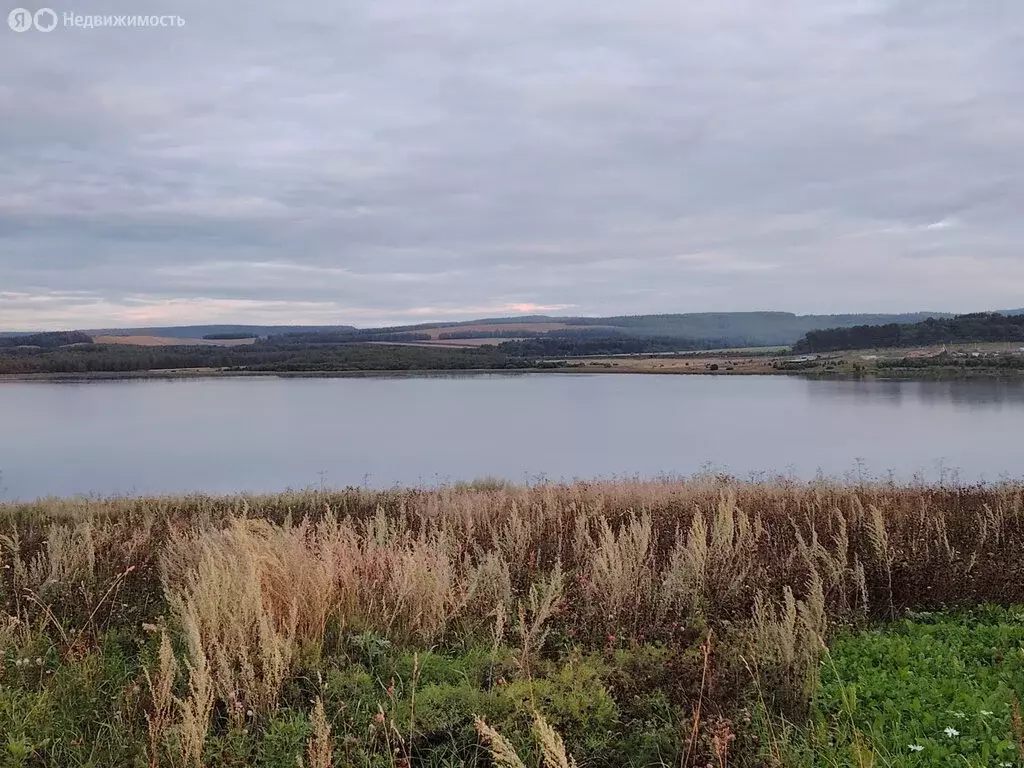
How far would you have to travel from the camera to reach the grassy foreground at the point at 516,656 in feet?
9.99

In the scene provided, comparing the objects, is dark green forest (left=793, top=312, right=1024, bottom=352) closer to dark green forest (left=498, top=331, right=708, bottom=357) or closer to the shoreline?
the shoreline

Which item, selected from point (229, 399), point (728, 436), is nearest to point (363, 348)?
point (229, 399)

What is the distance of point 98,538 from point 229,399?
50708 millimetres

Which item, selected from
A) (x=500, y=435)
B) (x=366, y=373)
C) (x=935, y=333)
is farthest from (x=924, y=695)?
(x=935, y=333)

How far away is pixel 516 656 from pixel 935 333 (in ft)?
283

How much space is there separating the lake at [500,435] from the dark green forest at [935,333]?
89.1 ft

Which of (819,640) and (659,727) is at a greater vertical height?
(819,640)

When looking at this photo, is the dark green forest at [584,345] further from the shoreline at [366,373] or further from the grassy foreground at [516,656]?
the grassy foreground at [516,656]

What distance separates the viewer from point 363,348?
106 m

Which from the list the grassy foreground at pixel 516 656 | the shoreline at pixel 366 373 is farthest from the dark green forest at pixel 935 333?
the grassy foreground at pixel 516 656

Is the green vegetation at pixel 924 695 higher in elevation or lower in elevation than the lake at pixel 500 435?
higher

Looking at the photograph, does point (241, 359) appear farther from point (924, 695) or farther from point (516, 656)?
point (924, 695)

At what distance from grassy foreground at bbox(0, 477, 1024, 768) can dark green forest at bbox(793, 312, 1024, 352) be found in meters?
79.3

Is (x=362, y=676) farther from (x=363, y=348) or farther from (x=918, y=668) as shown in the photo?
(x=363, y=348)
